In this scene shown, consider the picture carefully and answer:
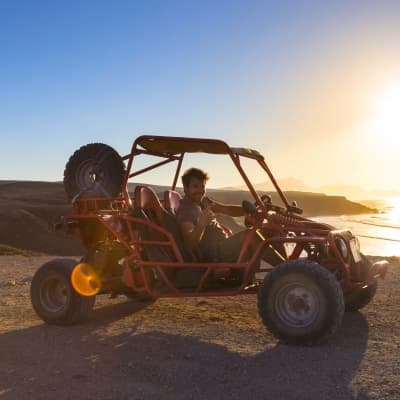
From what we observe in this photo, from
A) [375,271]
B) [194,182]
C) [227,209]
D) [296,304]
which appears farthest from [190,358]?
[227,209]

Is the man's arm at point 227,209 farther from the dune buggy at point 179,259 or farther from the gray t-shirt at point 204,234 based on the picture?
the gray t-shirt at point 204,234

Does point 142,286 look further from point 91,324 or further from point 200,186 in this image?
point 200,186

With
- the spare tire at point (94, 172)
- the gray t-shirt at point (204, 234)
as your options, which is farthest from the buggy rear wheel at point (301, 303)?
the spare tire at point (94, 172)

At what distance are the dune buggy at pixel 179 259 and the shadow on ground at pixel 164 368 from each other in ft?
1.64

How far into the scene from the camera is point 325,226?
22.4 feet

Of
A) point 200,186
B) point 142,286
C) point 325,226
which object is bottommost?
point 142,286

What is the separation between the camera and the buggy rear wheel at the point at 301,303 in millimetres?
6004

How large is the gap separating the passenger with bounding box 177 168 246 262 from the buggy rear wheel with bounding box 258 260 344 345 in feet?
2.65

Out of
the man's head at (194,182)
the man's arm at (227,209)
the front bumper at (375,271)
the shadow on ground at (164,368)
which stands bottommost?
the shadow on ground at (164,368)

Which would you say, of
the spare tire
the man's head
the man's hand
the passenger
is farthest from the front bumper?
the spare tire

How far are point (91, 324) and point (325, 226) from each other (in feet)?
10.5

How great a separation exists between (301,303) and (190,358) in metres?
1.37

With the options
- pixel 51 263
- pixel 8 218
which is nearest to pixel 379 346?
pixel 51 263

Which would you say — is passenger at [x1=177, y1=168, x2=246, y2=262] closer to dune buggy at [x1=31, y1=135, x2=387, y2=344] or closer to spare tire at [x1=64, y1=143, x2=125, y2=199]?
dune buggy at [x1=31, y1=135, x2=387, y2=344]
